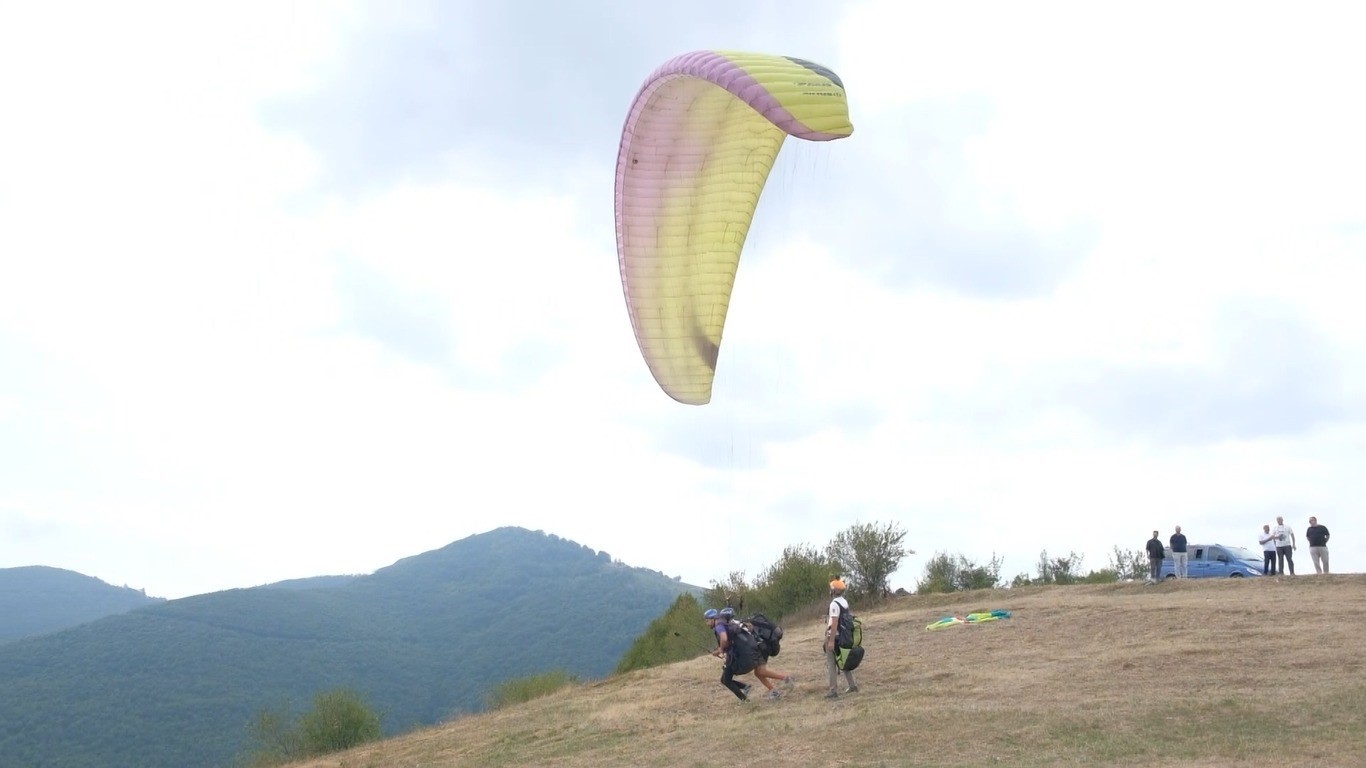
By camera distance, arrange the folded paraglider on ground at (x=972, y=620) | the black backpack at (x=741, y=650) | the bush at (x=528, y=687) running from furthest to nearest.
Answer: the bush at (x=528, y=687), the folded paraglider on ground at (x=972, y=620), the black backpack at (x=741, y=650)

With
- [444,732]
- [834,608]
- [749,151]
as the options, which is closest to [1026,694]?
[834,608]

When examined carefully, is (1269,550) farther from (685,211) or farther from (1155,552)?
(685,211)

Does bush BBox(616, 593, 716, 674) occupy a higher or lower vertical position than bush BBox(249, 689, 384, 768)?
higher

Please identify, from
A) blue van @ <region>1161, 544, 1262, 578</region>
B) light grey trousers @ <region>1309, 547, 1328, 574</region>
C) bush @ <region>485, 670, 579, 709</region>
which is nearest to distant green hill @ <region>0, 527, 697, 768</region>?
bush @ <region>485, 670, 579, 709</region>

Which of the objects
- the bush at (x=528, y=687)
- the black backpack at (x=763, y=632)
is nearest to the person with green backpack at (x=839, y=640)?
the black backpack at (x=763, y=632)

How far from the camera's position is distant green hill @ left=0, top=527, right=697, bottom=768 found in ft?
288

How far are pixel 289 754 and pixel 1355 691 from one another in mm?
31458

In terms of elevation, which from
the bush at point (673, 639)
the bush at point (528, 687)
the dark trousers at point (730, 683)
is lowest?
the bush at point (528, 687)

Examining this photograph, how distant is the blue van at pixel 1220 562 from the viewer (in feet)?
83.7

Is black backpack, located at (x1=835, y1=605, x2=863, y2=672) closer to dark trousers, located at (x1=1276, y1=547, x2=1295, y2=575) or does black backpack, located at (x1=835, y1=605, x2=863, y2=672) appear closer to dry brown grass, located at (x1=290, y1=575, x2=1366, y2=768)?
dry brown grass, located at (x1=290, y1=575, x2=1366, y2=768)

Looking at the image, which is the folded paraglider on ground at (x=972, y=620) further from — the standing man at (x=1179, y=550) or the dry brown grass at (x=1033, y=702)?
the standing man at (x=1179, y=550)

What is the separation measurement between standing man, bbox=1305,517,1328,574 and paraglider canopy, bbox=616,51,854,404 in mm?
13805

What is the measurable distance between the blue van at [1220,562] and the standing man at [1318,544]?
451 centimetres

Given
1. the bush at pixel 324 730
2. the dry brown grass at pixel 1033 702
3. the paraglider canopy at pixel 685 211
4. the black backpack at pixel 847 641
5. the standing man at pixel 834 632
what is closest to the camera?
the dry brown grass at pixel 1033 702
